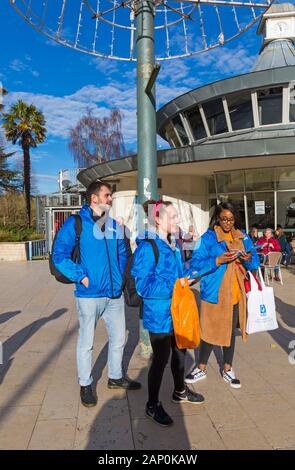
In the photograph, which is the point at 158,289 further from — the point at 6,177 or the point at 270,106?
the point at 6,177

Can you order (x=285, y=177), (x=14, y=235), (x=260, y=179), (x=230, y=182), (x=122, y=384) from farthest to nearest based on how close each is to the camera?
1. (x=14, y=235)
2. (x=230, y=182)
3. (x=260, y=179)
4. (x=285, y=177)
5. (x=122, y=384)

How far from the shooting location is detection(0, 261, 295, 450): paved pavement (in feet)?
9.46

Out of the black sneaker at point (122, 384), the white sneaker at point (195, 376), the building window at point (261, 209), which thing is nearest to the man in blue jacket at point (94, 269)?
the black sneaker at point (122, 384)

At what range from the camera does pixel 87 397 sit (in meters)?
3.44

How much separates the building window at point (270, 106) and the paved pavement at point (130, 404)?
1024 cm

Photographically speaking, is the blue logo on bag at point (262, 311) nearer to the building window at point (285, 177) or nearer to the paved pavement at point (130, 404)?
the paved pavement at point (130, 404)

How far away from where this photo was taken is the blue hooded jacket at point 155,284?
3.12 m

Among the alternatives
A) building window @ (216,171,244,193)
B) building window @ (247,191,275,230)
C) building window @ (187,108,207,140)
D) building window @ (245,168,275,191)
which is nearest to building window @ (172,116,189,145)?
building window @ (187,108,207,140)

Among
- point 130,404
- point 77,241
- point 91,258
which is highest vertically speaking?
point 77,241

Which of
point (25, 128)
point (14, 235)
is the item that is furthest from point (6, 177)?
point (14, 235)

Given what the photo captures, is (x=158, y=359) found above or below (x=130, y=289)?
below

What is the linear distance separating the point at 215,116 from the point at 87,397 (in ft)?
44.6

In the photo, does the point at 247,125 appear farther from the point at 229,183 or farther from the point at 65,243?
the point at 65,243

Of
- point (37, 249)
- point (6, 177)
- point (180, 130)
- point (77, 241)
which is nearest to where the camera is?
point (77, 241)
